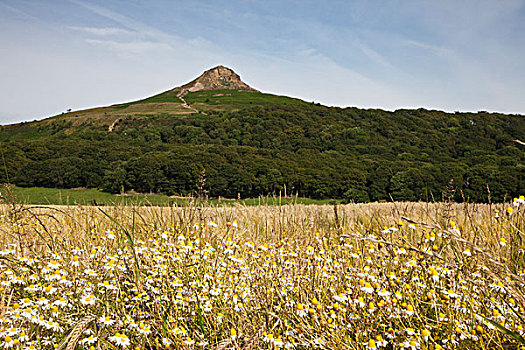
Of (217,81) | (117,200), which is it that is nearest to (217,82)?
(217,81)

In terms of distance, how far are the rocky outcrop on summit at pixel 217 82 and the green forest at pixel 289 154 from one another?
2189 inches

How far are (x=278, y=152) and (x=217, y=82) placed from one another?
10322cm

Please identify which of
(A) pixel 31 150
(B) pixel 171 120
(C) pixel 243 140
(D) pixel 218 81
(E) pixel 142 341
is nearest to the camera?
(E) pixel 142 341

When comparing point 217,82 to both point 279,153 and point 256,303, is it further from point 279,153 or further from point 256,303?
point 256,303

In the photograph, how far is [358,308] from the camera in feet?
8.46

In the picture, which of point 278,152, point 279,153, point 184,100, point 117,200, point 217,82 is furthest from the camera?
point 217,82

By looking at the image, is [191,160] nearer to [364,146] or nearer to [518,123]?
[364,146]

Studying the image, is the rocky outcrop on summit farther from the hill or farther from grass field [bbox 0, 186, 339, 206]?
grass field [bbox 0, 186, 339, 206]

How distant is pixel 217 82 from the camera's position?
6043 inches

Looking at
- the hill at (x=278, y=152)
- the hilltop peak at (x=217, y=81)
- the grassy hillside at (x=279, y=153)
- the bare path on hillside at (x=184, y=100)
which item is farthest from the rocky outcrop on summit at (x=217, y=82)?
the grassy hillside at (x=279, y=153)

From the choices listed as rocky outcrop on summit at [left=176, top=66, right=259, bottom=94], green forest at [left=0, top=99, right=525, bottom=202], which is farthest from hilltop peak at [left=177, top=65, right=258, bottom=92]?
green forest at [left=0, top=99, right=525, bottom=202]

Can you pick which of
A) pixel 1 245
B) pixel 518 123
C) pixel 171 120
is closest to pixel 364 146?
pixel 518 123

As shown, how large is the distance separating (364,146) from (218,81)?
341 feet

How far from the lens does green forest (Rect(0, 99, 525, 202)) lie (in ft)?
133
